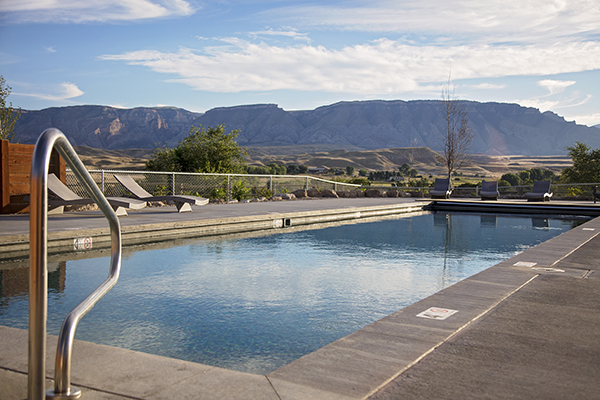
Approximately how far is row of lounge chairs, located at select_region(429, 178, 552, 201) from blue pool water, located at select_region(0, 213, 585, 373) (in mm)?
8190

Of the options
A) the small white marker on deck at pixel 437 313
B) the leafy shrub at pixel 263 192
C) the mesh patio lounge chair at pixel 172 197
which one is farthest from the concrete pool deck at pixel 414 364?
the leafy shrub at pixel 263 192

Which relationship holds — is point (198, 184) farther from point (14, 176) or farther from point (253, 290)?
point (253, 290)

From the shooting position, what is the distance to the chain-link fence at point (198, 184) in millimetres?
11843

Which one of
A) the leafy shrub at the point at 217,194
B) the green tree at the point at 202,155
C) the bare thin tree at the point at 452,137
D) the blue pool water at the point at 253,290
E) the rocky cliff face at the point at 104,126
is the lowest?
the blue pool water at the point at 253,290

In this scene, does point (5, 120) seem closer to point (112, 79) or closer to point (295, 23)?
point (295, 23)

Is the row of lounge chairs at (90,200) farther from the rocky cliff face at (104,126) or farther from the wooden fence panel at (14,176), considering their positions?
the rocky cliff face at (104,126)

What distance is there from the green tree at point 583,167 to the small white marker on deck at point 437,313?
31542 mm

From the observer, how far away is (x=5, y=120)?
1931 centimetres

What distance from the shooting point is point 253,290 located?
16.5 ft

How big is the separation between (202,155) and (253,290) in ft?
46.2

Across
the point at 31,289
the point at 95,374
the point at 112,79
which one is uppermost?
the point at 112,79

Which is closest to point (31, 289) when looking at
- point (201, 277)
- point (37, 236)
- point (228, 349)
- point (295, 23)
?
point (37, 236)

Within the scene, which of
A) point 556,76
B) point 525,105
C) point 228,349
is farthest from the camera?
point 525,105

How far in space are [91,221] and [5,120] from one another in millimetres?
14736
